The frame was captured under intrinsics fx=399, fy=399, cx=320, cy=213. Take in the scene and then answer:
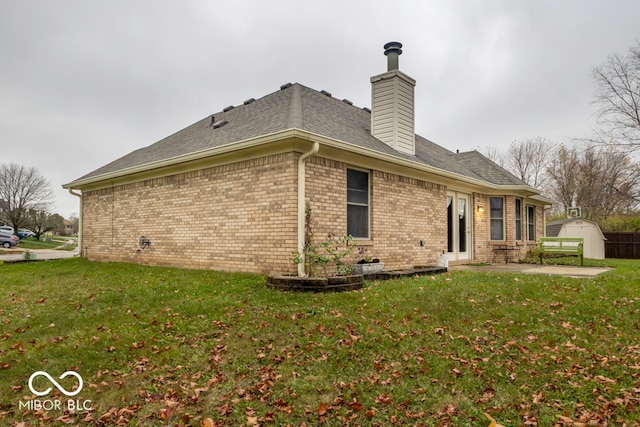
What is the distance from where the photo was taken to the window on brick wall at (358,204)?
8695 millimetres

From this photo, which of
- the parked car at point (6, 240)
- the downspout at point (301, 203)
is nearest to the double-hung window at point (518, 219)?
the downspout at point (301, 203)

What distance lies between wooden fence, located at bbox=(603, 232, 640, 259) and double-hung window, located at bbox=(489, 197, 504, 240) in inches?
489

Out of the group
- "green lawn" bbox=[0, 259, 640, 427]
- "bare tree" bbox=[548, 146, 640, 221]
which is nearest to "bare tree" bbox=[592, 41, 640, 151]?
"bare tree" bbox=[548, 146, 640, 221]

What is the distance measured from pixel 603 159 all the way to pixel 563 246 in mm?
22300

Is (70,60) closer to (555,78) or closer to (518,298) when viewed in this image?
(518,298)

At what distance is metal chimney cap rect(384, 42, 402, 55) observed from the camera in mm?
11102

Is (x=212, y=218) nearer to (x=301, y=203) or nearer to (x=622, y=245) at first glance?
(x=301, y=203)

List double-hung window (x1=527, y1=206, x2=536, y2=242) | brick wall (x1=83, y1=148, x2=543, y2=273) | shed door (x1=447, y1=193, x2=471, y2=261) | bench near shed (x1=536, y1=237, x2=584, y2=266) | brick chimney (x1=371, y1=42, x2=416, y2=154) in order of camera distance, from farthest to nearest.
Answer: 1. double-hung window (x1=527, y1=206, x2=536, y2=242)
2. shed door (x1=447, y1=193, x2=471, y2=261)
3. bench near shed (x1=536, y1=237, x2=584, y2=266)
4. brick chimney (x1=371, y1=42, x2=416, y2=154)
5. brick wall (x1=83, y1=148, x2=543, y2=273)

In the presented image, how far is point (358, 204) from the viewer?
8.88 meters

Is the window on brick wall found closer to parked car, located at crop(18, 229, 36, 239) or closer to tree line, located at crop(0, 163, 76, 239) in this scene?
tree line, located at crop(0, 163, 76, 239)

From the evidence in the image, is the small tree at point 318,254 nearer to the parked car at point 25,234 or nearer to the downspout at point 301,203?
the downspout at point 301,203

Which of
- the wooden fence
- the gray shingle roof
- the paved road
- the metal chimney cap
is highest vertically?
the metal chimney cap

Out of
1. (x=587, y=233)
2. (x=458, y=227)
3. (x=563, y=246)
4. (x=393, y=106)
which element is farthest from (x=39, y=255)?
(x=587, y=233)

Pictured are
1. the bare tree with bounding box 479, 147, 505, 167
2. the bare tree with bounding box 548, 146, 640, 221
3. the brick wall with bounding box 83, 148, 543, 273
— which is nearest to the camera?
the brick wall with bounding box 83, 148, 543, 273
